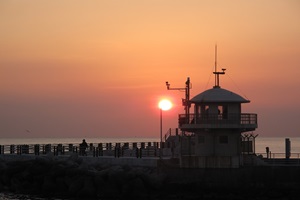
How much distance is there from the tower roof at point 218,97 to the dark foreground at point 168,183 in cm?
502

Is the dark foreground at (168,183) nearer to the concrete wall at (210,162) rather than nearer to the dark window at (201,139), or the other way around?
the concrete wall at (210,162)

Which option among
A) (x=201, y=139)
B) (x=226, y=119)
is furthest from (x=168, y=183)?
(x=226, y=119)

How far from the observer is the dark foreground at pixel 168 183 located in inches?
2146

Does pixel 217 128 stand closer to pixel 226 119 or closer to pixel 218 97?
pixel 226 119

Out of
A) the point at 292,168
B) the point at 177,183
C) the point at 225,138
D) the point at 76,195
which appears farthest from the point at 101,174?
the point at 292,168

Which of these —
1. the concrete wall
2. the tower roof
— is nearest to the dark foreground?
the concrete wall

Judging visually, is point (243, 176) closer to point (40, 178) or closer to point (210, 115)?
point (210, 115)

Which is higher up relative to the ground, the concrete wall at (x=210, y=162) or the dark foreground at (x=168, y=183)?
the concrete wall at (x=210, y=162)

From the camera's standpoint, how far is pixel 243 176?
55.1 meters

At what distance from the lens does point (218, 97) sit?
187ft

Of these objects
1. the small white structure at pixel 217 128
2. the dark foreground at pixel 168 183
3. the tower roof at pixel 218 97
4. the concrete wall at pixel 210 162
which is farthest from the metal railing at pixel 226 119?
the dark foreground at pixel 168 183

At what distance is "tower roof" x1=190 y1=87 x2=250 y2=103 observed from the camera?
56531 mm

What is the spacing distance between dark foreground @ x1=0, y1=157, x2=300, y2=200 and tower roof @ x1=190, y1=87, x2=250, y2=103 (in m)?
5.02

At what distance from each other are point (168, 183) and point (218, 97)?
23.6 feet
